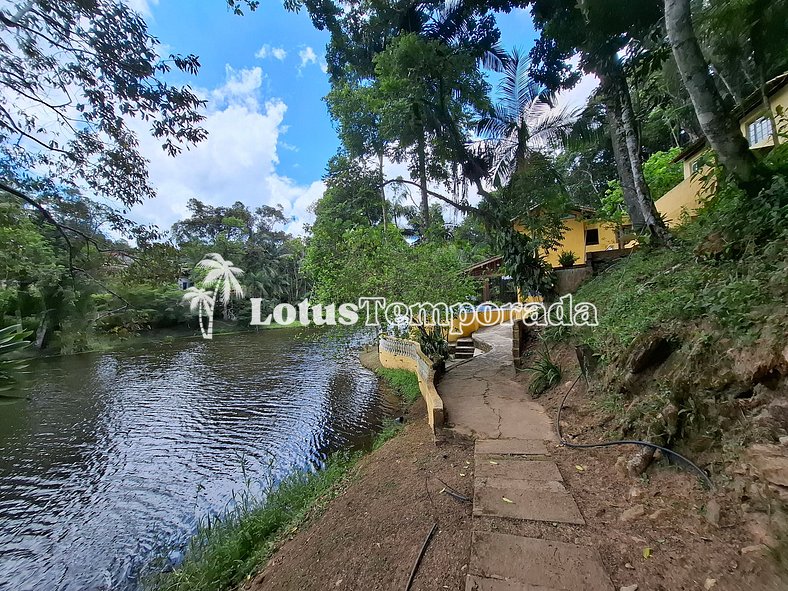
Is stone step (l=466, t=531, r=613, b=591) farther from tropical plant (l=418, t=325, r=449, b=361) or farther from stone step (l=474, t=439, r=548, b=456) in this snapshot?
tropical plant (l=418, t=325, r=449, b=361)

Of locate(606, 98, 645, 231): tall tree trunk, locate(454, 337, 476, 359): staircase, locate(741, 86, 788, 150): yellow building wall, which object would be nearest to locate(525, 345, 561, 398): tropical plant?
locate(606, 98, 645, 231): tall tree trunk

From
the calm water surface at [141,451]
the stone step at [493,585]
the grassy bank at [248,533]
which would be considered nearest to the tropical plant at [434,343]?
the calm water surface at [141,451]

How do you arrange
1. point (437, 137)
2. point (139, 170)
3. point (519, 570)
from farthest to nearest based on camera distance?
point (437, 137) → point (139, 170) → point (519, 570)

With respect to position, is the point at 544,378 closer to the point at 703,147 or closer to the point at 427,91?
the point at 427,91

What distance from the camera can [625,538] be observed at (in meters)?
2.01

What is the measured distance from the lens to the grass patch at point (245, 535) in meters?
3.16

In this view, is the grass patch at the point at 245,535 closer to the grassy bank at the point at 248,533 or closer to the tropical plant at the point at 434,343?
the grassy bank at the point at 248,533

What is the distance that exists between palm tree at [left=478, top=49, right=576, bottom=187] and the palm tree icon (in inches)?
958

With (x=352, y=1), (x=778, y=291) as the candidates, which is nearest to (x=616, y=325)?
(x=778, y=291)

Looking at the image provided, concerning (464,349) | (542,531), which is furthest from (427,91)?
(542,531)

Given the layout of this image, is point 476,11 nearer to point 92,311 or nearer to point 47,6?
point 47,6

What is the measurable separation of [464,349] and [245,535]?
6.94 metres

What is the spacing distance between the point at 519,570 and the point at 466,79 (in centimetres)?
903

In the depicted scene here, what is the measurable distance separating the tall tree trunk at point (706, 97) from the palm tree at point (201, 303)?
28.3m
